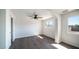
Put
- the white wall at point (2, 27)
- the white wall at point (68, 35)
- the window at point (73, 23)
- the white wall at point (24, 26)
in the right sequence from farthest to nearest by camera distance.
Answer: the white wall at point (24, 26), the window at point (73, 23), the white wall at point (68, 35), the white wall at point (2, 27)

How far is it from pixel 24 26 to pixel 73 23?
468cm

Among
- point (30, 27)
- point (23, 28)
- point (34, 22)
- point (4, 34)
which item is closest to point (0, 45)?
point (4, 34)

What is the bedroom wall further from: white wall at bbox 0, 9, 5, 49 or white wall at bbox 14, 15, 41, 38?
white wall at bbox 14, 15, 41, 38

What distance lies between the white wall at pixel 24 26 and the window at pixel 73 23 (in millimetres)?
4399

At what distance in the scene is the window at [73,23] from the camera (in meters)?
5.35

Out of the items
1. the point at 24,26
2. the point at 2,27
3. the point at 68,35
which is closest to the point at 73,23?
the point at 68,35

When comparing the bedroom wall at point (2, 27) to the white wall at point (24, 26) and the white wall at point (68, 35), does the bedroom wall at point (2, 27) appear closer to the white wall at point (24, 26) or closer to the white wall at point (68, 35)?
the white wall at point (68, 35)

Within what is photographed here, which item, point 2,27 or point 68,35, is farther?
point 68,35

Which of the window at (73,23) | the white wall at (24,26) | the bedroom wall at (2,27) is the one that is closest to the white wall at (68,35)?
the window at (73,23)

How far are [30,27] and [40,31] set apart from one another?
205cm

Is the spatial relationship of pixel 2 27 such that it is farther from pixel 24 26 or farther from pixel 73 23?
pixel 24 26

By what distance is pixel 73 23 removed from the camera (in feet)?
18.4
